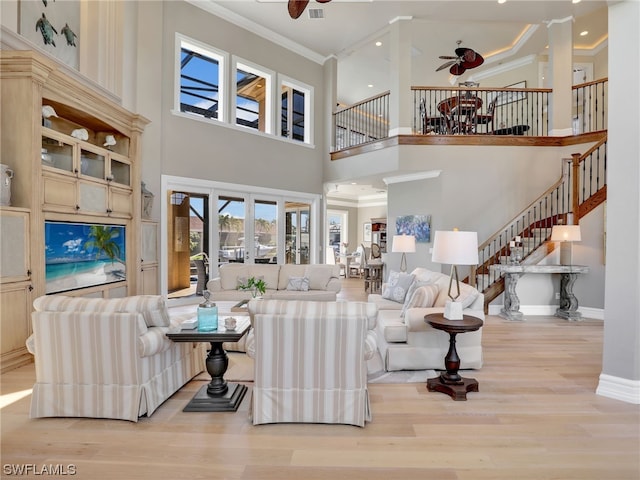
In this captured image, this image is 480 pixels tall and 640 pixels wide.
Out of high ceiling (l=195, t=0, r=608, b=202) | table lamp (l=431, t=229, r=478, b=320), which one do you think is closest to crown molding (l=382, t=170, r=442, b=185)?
high ceiling (l=195, t=0, r=608, b=202)

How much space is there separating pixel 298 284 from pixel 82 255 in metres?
3.14

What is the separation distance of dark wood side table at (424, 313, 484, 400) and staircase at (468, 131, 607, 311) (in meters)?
3.79

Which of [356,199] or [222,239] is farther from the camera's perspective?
[356,199]

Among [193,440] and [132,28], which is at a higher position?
[132,28]

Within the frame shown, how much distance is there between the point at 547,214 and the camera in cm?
716

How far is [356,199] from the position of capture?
14.1 metres

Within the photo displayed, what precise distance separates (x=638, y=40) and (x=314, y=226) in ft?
22.4

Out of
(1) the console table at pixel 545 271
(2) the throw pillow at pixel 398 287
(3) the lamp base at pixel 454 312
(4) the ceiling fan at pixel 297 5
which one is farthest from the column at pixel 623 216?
(1) the console table at pixel 545 271

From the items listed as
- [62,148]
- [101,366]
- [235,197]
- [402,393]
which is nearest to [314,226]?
[235,197]

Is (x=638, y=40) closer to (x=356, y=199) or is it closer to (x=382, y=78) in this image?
(x=382, y=78)

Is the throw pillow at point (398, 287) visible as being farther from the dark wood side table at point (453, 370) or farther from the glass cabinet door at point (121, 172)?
the glass cabinet door at point (121, 172)

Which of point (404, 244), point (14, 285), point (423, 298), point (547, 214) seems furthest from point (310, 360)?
point (547, 214)

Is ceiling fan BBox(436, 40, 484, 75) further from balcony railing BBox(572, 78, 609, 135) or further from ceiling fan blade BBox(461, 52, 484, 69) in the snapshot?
balcony railing BBox(572, 78, 609, 135)

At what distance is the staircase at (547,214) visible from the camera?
6211 millimetres
